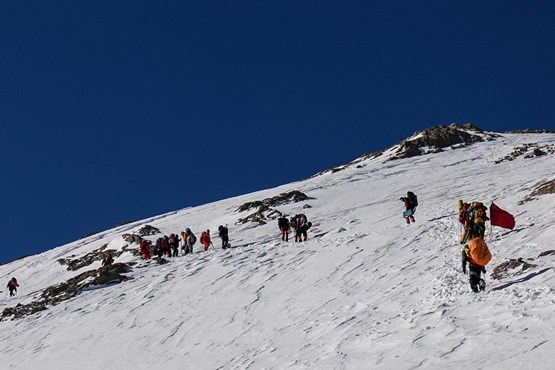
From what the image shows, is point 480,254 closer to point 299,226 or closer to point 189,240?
point 299,226

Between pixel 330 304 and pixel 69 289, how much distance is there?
17.4 m

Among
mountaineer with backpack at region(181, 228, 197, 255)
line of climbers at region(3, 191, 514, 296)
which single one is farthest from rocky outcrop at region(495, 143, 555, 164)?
mountaineer with backpack at region(181, 228, 197, 255)

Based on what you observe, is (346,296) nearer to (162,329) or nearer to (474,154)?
(162,329)

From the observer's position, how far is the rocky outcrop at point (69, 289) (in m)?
26.8

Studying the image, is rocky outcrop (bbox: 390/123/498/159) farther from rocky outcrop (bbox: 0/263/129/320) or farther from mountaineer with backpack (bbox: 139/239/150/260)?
rocky outcrop (bbox: 0/263/129/320)

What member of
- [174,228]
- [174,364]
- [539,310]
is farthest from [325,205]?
[539,310]

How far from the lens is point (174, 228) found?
149 ft

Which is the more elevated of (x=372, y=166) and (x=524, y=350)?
(x=372, y=166)

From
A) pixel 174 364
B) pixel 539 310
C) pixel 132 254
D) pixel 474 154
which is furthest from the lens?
pixel 474 154

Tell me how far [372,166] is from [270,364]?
4771cm

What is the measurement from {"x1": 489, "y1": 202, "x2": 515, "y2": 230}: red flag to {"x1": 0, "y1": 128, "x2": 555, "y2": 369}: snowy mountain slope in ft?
1.12

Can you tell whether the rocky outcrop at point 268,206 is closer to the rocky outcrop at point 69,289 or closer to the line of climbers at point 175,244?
the line of climbers at point 175,244

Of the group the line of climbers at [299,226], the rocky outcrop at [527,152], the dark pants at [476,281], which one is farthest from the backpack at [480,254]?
the rocky outcrop at [527,152]

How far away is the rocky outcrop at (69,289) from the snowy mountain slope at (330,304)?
62cm
